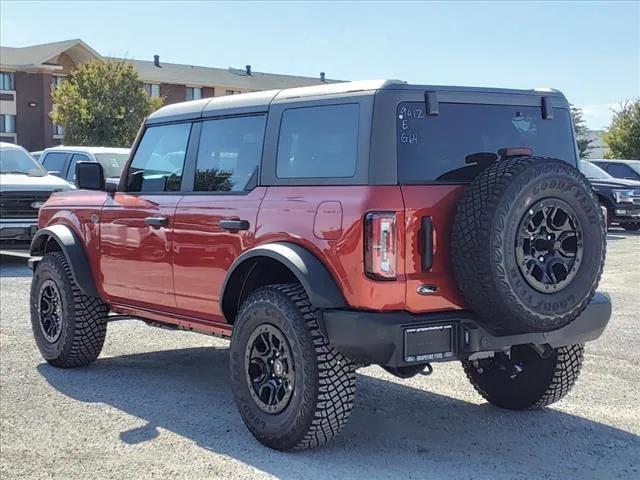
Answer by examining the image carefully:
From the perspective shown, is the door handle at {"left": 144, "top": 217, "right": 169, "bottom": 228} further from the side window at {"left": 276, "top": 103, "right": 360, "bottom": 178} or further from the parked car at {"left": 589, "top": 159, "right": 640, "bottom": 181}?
the parked car at {"left": 589, "top": 159, "right": 640, "bottom": 181}

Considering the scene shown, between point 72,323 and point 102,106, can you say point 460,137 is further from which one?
point 102,106

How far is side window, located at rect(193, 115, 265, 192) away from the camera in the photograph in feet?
17.4

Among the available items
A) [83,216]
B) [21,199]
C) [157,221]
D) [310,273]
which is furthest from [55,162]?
[310,273]

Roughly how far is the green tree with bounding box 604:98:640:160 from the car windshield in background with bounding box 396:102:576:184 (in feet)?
106

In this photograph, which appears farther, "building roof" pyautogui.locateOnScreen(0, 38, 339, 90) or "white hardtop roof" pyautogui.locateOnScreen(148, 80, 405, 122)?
"building roof" pyautogui.locateOnScreen(0, 38, 339, 90)

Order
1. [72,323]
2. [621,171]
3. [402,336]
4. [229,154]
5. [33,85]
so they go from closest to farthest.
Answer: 1. [402,336]
2. [229,154]
3. [72,323]
4. [621,171]
5. [33,85]

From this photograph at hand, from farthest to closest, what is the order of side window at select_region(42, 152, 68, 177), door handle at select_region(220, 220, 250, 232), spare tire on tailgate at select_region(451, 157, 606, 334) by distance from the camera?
side window at select_region(42, 152, 68, 177) → door handle at select_region(220, 220, 250, 232) → spare tire on tailgate at select_region(451, 157, 606, 334)

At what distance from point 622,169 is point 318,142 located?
18222 mm

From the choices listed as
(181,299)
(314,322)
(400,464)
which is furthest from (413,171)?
(181,299)

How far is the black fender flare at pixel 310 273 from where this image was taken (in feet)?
14.6

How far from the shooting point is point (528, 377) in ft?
18.0

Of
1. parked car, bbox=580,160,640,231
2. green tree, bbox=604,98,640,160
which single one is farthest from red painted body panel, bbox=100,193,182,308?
green tree, bbox=604,98,640,160

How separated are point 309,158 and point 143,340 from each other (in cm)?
378

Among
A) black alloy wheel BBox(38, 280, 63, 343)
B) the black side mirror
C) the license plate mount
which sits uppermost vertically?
the black side mirror
